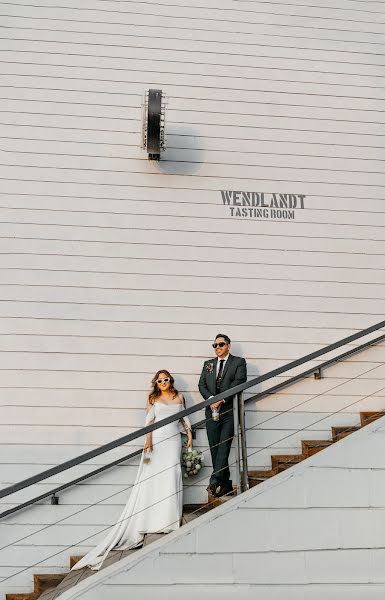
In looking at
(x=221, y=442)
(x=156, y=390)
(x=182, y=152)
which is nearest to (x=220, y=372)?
(x=156, y=390)

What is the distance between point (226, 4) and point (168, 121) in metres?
1.40

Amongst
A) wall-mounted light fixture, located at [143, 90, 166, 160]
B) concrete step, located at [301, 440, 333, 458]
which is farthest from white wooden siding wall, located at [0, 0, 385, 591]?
concrete step, located at [301, 440, 333, 458]

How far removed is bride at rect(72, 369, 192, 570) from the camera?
579cm

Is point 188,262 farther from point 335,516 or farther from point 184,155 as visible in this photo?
point 335,516

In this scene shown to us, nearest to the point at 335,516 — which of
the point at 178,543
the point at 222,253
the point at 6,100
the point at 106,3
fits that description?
the point at 178,543

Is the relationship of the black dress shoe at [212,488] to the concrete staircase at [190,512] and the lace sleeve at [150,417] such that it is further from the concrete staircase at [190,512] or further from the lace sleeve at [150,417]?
the lace sleeve at [150,417]

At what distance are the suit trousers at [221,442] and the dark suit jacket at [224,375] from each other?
0.22 m

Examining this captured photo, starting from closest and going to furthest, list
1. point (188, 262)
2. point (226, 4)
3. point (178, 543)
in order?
point (178, 543)
point (188, 262)
point (226, 4)

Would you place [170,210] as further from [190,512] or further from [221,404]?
[190,512]

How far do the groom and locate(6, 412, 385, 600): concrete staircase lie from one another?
0.63 ft

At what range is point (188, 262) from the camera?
→ 7.01 m

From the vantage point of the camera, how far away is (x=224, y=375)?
6.46m

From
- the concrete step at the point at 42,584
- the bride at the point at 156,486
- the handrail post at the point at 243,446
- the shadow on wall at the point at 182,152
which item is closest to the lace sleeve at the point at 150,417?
the bride at the point at 156,486

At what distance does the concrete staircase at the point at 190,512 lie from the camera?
551cm
